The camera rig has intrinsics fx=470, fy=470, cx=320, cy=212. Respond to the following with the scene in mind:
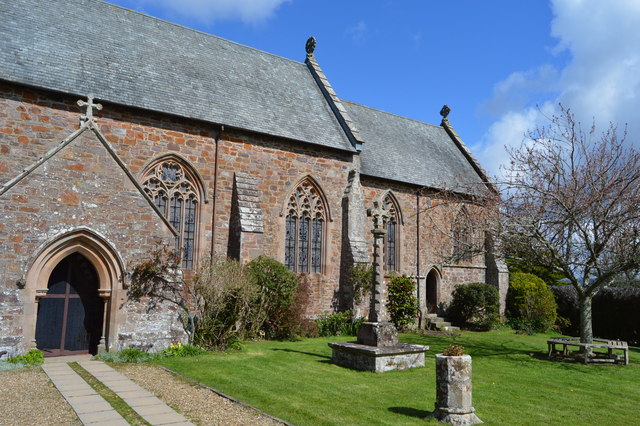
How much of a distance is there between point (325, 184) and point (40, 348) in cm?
1091

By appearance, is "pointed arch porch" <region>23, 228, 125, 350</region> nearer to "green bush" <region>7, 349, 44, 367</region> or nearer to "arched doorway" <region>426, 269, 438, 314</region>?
"green bush" <region>7, 349, 44, 367</region>

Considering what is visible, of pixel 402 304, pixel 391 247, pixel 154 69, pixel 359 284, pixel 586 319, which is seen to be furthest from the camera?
pixel 391 247

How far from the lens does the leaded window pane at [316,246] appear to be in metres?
18.1

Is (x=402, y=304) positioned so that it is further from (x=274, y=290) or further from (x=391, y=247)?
(x=274, y=290)

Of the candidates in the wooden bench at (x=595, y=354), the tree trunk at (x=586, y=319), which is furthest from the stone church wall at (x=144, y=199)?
the wooden bench at (x=595, y=354)

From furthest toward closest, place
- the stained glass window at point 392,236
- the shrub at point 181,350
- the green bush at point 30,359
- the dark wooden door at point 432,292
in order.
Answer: the dark wooden door at point 432,292
the stained glass window at point 392,236
the shrub at point 181,350
the green bush at point 30,359

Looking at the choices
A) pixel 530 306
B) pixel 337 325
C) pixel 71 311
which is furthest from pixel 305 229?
pixel 530 306

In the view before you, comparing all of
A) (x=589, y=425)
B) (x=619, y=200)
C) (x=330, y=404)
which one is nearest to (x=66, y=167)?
(x=330, y=404)

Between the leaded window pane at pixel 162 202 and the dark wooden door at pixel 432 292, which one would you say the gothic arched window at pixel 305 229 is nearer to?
the leaded window pane at pixel 162 202

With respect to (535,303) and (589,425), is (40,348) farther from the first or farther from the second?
(535,303)

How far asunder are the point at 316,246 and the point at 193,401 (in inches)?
441

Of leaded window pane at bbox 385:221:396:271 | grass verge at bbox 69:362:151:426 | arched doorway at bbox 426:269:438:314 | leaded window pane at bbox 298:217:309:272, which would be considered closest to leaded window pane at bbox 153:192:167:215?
leaded window pane at bbox 298:217:309:272

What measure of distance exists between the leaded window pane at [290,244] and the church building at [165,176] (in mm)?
53

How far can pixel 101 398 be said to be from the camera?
24.0 feet
